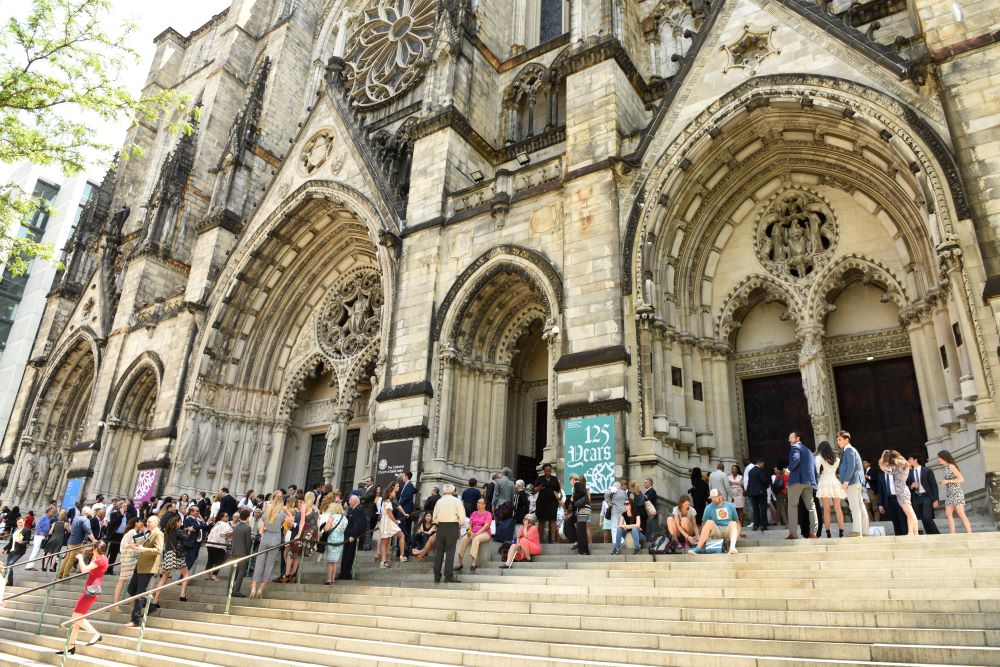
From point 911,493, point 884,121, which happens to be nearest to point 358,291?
point 884,121

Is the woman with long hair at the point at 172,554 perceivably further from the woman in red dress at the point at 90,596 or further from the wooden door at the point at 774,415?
the wooden door at the point at 774,415

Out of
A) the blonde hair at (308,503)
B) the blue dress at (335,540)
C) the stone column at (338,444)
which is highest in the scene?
the stone column at (338,444)

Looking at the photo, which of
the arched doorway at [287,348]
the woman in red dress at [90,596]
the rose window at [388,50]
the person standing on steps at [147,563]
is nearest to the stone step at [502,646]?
the woman in red dress at [90,596]

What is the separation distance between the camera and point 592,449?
11.3m

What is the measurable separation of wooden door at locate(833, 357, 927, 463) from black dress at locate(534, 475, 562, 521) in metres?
5.90

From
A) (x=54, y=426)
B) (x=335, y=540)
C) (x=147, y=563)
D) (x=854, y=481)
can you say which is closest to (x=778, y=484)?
(x=854, y=481)

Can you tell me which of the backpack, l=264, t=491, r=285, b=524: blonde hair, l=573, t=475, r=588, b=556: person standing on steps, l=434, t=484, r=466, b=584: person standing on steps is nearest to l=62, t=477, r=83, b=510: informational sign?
l=264, t=491, r=285, b=524: blonde hair

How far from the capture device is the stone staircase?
16.5 feet

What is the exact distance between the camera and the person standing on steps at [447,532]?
Answer: 8281mm

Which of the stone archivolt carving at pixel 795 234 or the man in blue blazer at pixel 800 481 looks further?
the stone archivolt carving at pixel 795 234

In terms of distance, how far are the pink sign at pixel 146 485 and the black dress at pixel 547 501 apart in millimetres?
12023

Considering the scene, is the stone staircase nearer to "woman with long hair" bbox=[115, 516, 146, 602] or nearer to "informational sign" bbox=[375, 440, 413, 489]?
"woman with long hair" bbox=[115, 516, 146, 602]

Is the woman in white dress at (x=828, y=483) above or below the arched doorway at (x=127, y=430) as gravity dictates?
below

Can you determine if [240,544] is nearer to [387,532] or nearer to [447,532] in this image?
[387,532]
